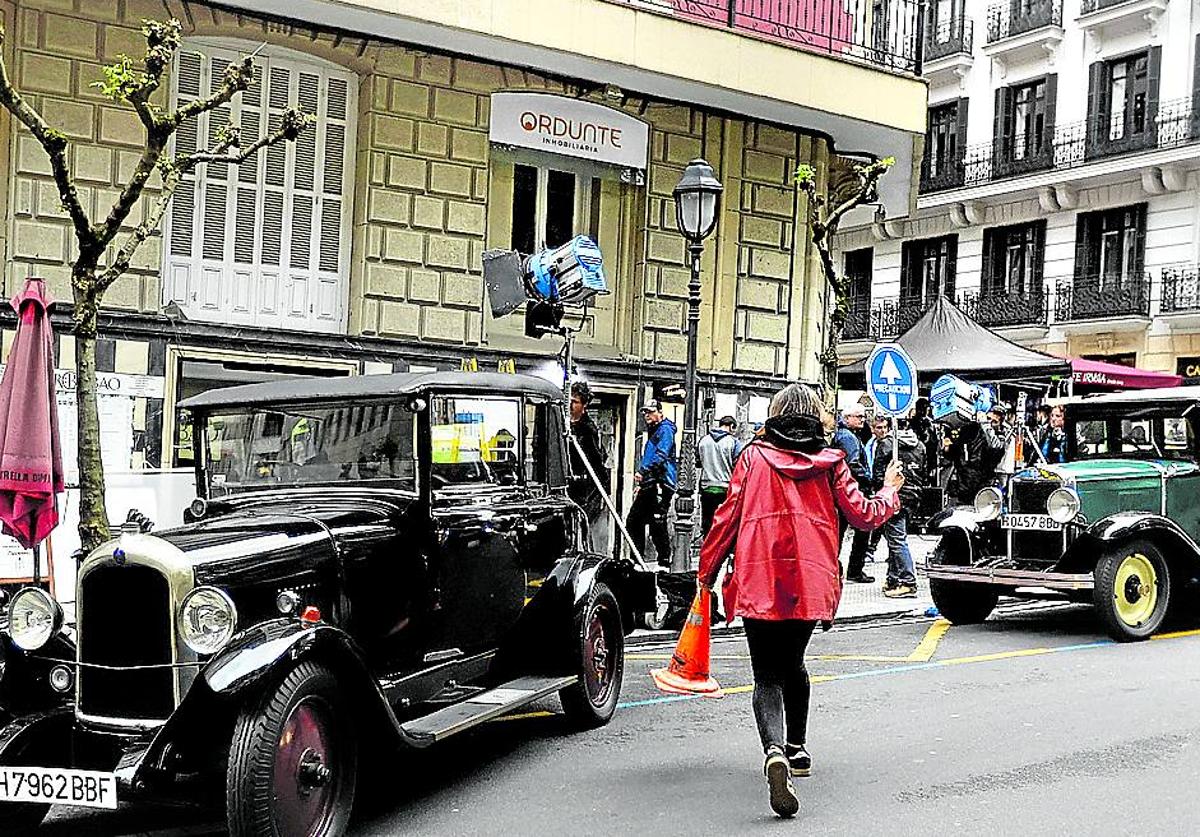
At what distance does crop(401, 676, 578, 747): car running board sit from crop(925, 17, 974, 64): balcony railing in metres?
30.8

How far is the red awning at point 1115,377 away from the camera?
21.6 meters

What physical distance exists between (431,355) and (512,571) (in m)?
7.86

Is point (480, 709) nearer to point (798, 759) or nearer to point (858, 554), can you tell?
point (798, 759)

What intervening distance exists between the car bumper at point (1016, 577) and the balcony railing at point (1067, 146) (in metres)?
20.9

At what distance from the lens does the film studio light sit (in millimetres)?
12680

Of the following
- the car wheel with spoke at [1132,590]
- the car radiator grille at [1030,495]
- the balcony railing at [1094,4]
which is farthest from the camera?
the balcony railing at [1094,4]

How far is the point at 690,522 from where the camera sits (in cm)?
1224

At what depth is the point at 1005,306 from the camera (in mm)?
32906

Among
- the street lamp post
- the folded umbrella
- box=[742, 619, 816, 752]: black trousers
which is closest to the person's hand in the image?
box=[742, 619, 816, 752]: black trousers

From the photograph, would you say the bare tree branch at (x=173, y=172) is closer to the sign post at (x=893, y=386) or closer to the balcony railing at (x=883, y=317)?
the sign post at (x=893, y=386)

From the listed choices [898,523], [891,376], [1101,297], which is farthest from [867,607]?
[1101,297]

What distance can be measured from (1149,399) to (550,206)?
279 inches

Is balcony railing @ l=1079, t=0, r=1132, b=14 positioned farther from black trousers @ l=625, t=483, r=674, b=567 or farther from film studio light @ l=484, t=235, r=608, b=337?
black trousers @ l=625, t=483, r=674, b=567

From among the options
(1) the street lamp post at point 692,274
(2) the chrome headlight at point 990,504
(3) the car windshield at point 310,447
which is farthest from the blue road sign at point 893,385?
(3) the car windshield at point 310,447
